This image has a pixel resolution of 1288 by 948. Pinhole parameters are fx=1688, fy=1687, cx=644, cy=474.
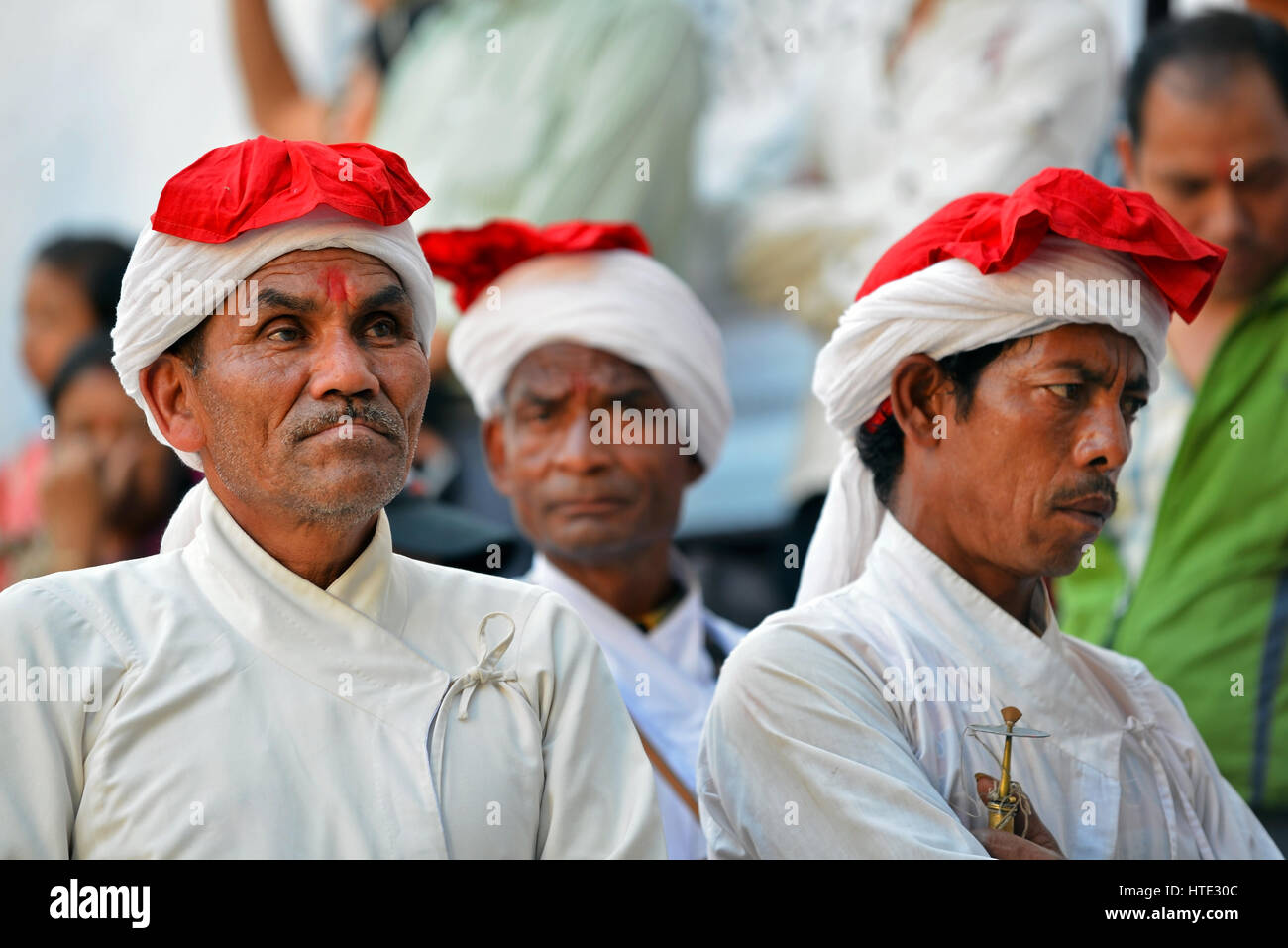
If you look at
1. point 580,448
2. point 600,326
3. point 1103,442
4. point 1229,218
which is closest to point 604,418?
point 580,448

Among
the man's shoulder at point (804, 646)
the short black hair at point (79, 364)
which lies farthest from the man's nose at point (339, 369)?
the short black hair at point (79, 364)

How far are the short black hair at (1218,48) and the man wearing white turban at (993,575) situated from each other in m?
2.09

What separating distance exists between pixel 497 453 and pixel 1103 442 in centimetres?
177

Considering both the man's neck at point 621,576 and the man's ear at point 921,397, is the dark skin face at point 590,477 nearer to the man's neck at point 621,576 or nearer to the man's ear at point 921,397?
the man's neck at point 621,576

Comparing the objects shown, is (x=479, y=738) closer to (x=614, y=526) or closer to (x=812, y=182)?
(x=614, y=526)

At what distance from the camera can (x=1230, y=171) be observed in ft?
15.0

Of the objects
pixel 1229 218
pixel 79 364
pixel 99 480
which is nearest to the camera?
pixel 1229 218

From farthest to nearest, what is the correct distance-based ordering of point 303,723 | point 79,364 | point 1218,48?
point 79,364
point 1218,48
point 303,723

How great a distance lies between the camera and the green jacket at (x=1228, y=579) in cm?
416

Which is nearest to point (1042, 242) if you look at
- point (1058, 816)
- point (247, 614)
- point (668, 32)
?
point (1058, 816)

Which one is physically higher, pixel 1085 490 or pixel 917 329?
pixel 917 329

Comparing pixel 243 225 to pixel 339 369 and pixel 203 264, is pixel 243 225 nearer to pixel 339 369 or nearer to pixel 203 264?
pixel 203 264

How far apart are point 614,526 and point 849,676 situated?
1.33m

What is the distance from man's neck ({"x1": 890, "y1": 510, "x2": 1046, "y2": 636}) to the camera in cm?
281
